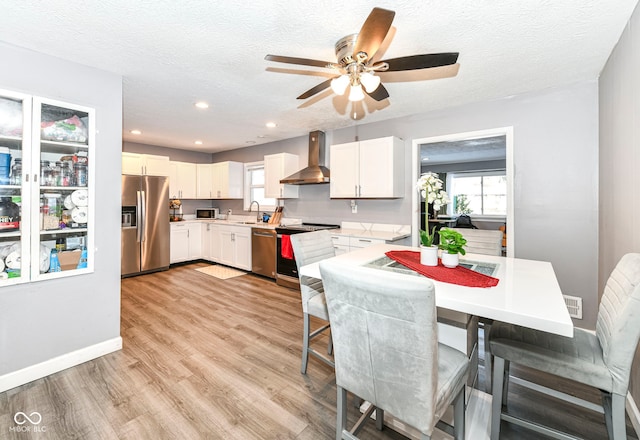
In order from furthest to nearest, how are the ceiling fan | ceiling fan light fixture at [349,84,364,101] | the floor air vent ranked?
the floor air vent
ceiling fan light fixture at [349,84,364,101]
the ceiling fan

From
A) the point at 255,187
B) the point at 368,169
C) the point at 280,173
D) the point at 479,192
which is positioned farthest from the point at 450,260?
the point at 479,192

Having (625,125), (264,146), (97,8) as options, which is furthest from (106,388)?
(264,146)

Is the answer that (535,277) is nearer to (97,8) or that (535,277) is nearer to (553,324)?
(553,324)

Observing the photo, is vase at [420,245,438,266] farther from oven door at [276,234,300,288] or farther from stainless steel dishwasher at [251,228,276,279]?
stainless steel dishwasher at [251,228,276,279]

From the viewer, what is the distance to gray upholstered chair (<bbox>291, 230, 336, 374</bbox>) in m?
2.06

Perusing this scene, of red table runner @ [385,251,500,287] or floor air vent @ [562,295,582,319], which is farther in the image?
floor air vent @ [562,295,582,319]

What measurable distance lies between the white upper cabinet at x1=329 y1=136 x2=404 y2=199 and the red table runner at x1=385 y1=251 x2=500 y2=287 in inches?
73.0

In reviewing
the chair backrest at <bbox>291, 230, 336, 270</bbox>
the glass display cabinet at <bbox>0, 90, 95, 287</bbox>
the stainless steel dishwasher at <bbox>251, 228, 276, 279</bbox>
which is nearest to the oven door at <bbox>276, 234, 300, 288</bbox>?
the stainless steel dishwasher at <bbox>251, 228, 276, 279</bbox>

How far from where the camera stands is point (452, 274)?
1.67m

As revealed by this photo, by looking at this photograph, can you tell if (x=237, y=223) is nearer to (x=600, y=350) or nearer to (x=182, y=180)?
(x=182, y=180)

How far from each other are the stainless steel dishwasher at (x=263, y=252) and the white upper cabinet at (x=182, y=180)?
6.82ft

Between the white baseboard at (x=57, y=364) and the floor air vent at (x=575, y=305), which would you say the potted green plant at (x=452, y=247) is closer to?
the floor air vent at (x=575, y=305)

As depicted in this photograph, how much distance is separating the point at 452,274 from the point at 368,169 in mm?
2423

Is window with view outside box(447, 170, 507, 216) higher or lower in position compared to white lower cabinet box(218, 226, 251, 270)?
higher
